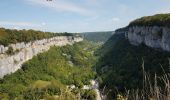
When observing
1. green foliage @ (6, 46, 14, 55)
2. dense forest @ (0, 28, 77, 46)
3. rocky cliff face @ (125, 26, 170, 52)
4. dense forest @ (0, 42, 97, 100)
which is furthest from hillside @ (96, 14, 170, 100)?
dense forest @ (0, 28, 77, 46)

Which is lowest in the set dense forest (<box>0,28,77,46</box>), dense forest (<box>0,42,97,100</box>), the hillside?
dense forest (<box>0,42,97,100</box>)

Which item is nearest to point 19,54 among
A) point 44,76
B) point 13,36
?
point 13,36

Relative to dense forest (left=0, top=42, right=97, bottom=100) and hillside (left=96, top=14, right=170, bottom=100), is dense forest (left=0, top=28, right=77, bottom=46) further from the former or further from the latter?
hillside (left=96, top=14, right=170, bottom=100)

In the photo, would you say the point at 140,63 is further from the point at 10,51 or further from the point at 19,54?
the point at 10,51

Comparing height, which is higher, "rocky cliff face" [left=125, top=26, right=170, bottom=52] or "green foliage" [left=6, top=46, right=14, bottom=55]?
"rocky cliff face" [left=125, top=26, right=170, bottom=52]

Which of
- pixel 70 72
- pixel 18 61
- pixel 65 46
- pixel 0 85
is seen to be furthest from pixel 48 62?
pixel 65 46

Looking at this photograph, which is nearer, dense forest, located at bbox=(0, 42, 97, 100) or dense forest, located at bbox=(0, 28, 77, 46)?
dense forest, located at bbox=(0, 42, 97, 100)

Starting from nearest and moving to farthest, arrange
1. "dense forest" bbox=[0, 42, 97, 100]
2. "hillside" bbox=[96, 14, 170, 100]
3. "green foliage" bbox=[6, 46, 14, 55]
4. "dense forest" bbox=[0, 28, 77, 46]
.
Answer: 1. "hillside" bbox=[96, 14, 170, 100]
2. "dense forest" bbox=[0, 42, 97, 100]
3. "green foliage" bbox=[6, 46, 14, 55]
4. "dense forest" bbox=[0, 28, 77, 46]

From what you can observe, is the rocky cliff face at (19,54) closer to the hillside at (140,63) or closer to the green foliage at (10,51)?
the green foliage at (10,51)

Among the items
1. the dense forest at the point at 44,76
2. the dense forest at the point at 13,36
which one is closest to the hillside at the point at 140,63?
the dense forest at the point at 44,76
